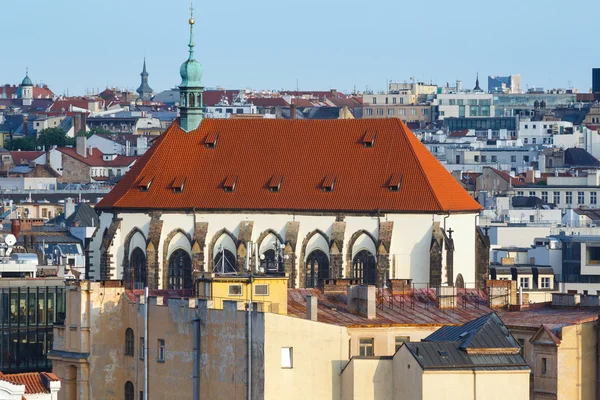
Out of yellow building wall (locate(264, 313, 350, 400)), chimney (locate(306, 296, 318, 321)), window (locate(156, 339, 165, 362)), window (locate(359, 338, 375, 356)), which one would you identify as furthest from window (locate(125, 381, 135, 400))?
yellow building wall (locate(264, 313, 350, 400))

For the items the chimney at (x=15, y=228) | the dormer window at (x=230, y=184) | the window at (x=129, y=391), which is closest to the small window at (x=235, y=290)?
the window at (x=129, y=391)

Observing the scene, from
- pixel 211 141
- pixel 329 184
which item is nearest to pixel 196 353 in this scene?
pixel 329 184

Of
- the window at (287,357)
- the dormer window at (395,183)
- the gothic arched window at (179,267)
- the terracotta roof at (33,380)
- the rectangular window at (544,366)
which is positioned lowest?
the terracotta roof at (33,380)

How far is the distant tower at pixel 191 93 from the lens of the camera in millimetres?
117000

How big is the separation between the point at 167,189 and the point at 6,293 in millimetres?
23597

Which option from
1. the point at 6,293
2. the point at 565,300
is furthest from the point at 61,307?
the point at 565,300

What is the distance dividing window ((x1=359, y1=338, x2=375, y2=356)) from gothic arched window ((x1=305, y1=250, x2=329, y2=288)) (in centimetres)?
3670

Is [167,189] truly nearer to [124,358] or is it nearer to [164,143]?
[164,143]

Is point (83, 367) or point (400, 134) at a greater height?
point (400, 134)

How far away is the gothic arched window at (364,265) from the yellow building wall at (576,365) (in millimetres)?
38023

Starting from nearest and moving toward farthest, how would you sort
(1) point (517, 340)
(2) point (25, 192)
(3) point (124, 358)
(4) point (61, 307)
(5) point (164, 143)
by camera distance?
(1) point (517, 340)
(3) point (124, 358)
(4) point (61, 307)
(5) point (164, 143)
(2) point (25, 192)

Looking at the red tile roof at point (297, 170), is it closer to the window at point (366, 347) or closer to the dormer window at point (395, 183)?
the dormer window at point (395, 183)

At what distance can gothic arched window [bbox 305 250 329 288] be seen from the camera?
4316 inches

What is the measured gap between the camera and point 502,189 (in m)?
189
